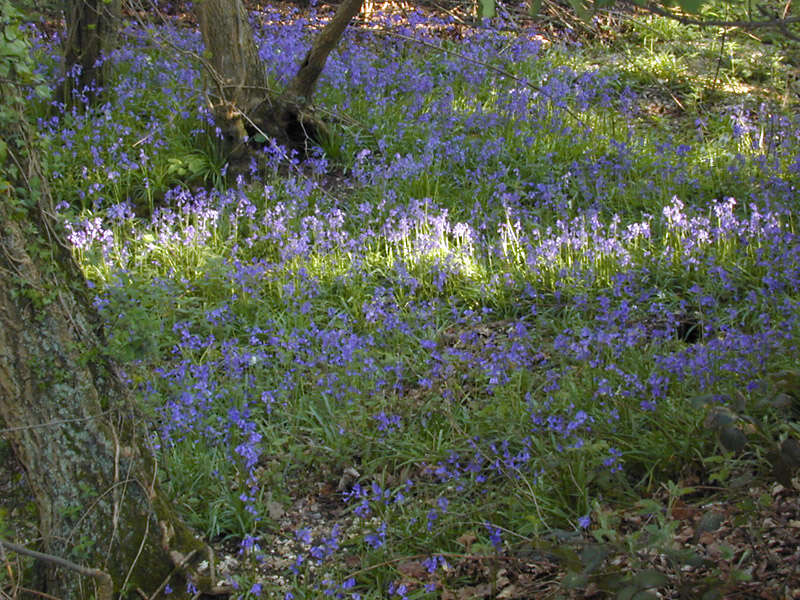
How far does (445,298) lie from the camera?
479 centimetres

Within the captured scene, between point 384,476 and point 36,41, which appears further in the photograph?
point 36,41

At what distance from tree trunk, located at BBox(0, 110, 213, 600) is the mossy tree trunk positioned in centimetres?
343

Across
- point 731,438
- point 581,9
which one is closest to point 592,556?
point 731,438

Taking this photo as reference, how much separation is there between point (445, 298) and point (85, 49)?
12.2ft

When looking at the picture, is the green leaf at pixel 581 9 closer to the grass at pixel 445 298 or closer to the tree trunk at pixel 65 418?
the grass at pixel 445 298

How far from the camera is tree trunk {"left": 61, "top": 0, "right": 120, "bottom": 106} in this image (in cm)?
634

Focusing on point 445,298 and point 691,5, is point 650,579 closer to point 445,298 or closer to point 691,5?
point 691,5

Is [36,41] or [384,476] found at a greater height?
[36,41]

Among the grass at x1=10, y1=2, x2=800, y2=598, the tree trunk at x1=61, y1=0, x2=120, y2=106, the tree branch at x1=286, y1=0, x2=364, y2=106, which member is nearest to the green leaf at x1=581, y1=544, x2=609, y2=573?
the grass at x1=10, y1=2, x2=800, y2=598

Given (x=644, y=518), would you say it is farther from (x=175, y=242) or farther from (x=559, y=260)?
(x=175, y=242)

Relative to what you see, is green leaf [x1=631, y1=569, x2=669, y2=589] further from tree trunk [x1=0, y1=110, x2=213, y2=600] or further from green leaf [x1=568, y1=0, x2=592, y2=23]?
tree trunk [x1=0, y1=110, x2=213, y2=600]

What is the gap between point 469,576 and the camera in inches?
110

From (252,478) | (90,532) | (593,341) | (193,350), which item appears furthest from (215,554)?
(593,341)

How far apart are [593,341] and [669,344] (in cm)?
34
